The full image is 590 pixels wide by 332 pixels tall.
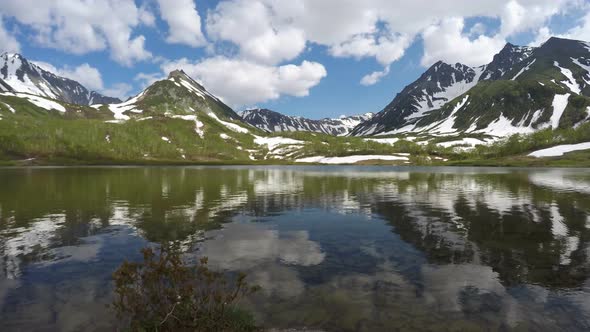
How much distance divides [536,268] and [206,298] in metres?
19.6

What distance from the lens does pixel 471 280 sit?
18875mm

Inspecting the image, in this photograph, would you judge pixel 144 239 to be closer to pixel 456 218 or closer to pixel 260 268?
pixel 260 268

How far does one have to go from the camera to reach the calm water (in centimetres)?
1465

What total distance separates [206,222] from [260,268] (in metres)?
16.1

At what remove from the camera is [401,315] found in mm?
14539

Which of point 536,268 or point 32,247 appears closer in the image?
point 536,268

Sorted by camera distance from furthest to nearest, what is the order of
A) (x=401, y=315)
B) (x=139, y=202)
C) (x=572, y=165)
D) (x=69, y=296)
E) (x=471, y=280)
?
(x=572, y=165), (x=139, y=202), (x=471, y=280), (x=69, y=296), (x=401, y=315)

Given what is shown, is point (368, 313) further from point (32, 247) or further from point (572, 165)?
point (572, 165)

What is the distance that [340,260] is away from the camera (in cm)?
2269

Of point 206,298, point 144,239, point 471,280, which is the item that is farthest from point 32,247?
point 471,280

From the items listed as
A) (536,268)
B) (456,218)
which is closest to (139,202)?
(456,218)

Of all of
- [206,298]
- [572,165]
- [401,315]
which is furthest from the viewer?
[572,165]

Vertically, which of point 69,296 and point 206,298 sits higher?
point 206,298

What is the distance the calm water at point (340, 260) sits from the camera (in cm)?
1465
